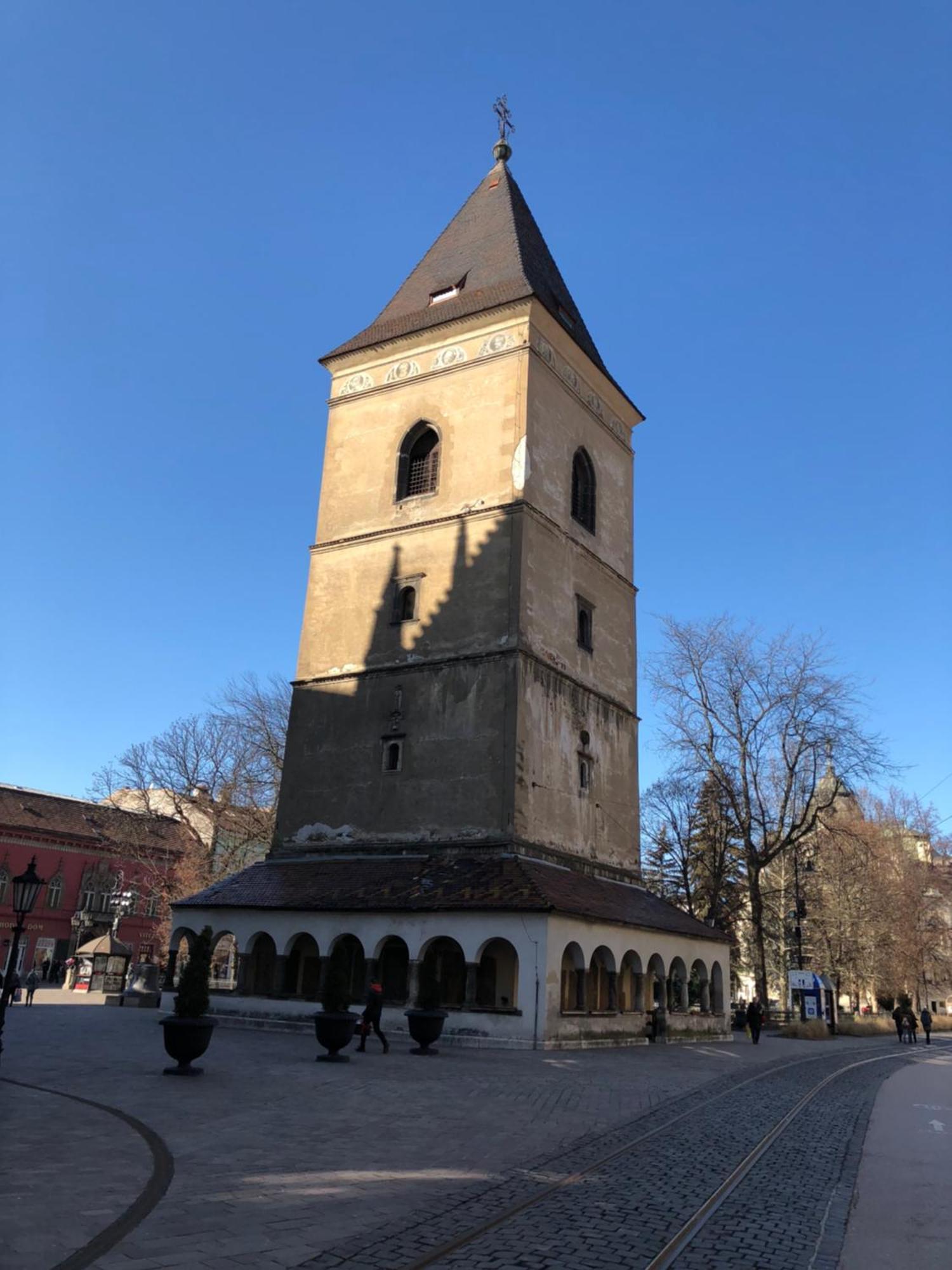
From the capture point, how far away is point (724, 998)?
29234mm

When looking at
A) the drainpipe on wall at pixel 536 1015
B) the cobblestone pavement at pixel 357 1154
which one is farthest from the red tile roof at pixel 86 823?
the cobblestone pavement at pixel 357 1154

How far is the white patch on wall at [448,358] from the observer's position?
29.2 m

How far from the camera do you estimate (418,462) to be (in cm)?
2969

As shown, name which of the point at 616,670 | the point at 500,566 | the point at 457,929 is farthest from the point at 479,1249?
the point at 616,670

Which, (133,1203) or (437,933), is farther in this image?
(437,933)

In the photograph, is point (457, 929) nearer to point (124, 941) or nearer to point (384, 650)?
point (384, 650)

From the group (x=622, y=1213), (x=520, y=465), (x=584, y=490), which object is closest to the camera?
(x=622, y=1213)

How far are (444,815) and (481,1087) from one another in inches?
446

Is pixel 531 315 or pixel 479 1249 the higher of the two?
pixel 531 315

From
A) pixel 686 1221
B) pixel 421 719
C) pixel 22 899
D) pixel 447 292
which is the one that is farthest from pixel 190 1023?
pixel 447 292

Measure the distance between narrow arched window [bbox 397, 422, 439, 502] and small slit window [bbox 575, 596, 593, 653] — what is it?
573 cm

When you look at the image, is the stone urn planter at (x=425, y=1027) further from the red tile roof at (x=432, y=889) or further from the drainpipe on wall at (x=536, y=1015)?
the red tile roof at (x=432, y=889)

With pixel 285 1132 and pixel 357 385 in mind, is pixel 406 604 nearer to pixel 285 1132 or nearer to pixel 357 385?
pixel 357 385

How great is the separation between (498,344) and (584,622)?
8.73 meters
